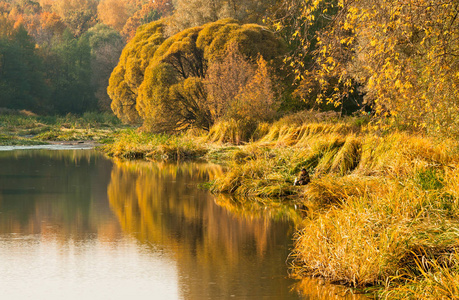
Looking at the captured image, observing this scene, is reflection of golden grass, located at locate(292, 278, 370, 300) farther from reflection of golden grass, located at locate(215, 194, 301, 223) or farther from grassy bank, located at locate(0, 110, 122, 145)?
grassy bank, located at locate(0, 110, 122, 145)

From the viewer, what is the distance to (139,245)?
8.88 metres

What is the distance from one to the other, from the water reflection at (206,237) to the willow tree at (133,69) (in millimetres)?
23229

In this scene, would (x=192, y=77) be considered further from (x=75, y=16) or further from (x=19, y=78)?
(x=75, y=16)

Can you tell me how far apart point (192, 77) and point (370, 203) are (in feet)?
78.6

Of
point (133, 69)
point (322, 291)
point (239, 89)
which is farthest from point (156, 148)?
point (322, 291)

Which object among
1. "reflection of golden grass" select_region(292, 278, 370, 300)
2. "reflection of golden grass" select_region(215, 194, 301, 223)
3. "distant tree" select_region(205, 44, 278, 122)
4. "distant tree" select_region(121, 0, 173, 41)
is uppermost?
"distant tree" select_region(121, 0, 173, 41)

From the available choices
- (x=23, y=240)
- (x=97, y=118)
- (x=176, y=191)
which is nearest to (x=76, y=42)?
(x=97, y=118)

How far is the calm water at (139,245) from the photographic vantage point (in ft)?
22.0

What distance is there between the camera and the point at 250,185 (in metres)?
14.6

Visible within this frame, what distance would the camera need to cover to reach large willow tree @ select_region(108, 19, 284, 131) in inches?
1242

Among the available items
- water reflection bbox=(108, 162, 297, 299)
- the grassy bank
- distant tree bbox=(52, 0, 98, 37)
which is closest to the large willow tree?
the grassy bank

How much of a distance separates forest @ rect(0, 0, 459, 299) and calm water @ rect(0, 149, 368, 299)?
A: 663 millimetres

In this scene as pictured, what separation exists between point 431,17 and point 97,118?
49.7 meters

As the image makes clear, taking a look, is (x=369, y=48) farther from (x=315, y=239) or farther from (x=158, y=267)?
(x=158, y=267)
